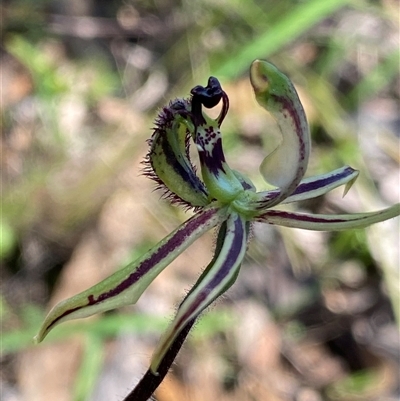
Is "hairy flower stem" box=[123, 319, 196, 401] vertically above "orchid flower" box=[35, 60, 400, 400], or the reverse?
"orchid flower" box=[35, 60, 400, 400]

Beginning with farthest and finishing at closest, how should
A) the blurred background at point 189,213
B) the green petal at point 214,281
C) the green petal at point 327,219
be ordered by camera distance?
1. the blurred background at point 189,213
2. the green petal at point 327,219
3. the green petal at point 214,281

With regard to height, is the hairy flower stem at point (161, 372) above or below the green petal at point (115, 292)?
below

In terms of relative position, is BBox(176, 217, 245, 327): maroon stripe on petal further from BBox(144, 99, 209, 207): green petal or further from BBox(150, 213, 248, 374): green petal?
BBox(144, 99, 209, 207): green petal

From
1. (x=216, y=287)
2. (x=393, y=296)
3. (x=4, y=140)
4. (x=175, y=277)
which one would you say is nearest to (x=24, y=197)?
(x=4, y=140)

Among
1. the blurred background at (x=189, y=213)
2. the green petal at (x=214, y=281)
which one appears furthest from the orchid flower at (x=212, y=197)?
the blurred background at (x=189, y=213)

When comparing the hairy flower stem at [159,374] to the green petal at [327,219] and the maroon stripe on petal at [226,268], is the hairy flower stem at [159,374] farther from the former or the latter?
the green petal at [327,219]

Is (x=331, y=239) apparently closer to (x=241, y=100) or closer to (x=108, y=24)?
(x=241, y=100)

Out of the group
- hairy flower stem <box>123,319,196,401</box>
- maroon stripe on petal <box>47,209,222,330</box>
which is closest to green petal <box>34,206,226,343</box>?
maroon stripe on petal <box>47,209,222,330</box>
